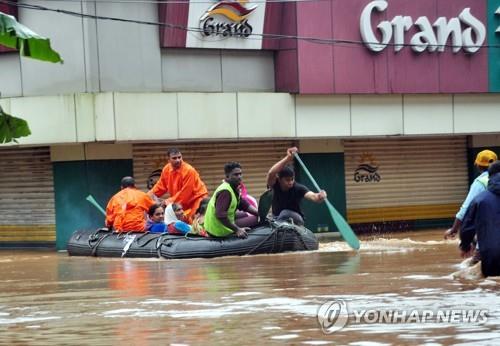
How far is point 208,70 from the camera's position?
23156 millimetres

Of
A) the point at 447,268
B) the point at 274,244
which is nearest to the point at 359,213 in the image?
the point at 274,244

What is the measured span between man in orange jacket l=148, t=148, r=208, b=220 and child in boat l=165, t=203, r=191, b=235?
0.59ft

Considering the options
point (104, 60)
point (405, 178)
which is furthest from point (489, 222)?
point (405, 178)

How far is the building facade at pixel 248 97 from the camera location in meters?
21.6

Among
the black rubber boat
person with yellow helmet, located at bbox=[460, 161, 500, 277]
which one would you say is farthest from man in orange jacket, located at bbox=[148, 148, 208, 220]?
person with yellow helmet, located at bbox=[460, 161, 500, 277]

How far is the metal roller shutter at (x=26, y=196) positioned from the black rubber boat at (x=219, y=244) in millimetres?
4290

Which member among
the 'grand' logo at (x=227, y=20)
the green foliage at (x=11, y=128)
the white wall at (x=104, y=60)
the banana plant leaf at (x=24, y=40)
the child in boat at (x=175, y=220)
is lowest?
the child in boat at (x=175, y=220)

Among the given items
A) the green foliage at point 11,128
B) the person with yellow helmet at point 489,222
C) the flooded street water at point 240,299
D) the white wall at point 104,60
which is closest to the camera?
the flooded street water at point 240,299

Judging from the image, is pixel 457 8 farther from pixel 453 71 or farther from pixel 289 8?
pixel 289 8

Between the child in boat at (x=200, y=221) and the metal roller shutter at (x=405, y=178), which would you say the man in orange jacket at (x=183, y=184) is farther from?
the metal roller shutter at (x=405, y=178)

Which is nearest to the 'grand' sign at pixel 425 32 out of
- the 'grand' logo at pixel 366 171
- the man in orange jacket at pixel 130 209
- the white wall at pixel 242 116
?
the white wall at pixel 242 116

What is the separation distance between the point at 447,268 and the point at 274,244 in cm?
436

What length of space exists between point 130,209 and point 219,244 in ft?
8.63

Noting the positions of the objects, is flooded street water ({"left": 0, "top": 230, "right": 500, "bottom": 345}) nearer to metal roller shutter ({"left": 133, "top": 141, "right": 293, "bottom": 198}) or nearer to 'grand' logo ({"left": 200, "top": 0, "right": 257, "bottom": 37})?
metal roller shutter ({"left": 133, "top": 141, "right": 293, "bottom": 198})
